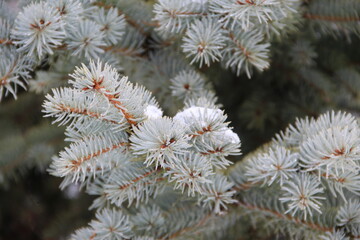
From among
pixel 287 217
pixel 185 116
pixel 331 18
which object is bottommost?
pixel 287 217

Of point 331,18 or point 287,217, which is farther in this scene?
point 331,18

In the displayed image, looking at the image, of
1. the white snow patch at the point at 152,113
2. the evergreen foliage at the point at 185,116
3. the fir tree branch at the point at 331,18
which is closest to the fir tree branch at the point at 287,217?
the evergreen foliage at the point at 185,116

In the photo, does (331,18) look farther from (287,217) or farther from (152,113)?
(152,113)

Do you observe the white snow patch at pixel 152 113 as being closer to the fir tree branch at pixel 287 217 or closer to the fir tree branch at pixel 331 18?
the fir tree branch at pixel 287 217

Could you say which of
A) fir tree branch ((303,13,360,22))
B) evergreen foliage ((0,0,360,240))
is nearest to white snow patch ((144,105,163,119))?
evergreen foliage ((0,0,360,240))

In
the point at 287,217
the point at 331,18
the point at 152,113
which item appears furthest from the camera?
the point at 331,18

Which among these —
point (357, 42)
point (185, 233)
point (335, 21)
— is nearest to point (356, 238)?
point (185, 233)

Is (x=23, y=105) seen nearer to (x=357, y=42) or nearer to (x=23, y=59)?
(x=23, y=59)

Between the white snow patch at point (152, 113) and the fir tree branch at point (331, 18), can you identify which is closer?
the white snow patch at point (152, 113)

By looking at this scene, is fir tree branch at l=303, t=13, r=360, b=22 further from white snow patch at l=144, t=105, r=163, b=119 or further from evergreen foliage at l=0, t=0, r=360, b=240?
white snow patch at l=144, t=105, r=163, b=119

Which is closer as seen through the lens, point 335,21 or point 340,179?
point 340,179

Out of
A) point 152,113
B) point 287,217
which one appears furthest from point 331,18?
point 152,113
